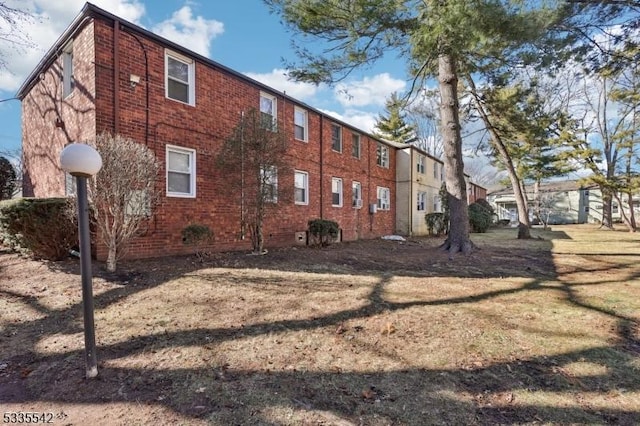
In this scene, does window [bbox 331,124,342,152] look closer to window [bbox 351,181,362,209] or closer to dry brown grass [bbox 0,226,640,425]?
window [bbox 351,181,362,209]

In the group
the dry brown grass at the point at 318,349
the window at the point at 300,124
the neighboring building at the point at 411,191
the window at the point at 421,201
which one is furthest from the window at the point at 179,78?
the window at the point at 421,201

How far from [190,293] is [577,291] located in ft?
20.5

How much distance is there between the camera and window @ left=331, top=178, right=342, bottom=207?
14.7 m

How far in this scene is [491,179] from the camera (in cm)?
4906

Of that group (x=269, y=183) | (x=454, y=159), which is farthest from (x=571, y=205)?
(x=269, y=183)

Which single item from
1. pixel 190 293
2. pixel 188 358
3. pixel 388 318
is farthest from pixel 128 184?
pixel 388 318

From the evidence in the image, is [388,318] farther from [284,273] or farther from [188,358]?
[284,273]

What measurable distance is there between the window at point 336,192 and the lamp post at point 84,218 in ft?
39.4

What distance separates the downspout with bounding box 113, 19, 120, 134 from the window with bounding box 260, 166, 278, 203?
324 centimetres

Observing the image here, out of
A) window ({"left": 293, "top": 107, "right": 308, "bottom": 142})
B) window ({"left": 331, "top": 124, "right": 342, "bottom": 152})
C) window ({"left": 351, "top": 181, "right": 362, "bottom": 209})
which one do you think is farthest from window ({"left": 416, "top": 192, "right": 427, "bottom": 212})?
window ({"left": 293, "top": 107, "right": 308, "bottom": 142})

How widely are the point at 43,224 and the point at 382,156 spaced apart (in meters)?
15.4

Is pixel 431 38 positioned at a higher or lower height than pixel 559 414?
higher

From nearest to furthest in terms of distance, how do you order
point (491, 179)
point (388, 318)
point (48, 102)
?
point (388, 318) < point (48, 102) < point (491, 179)

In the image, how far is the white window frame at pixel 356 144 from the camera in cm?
1619
